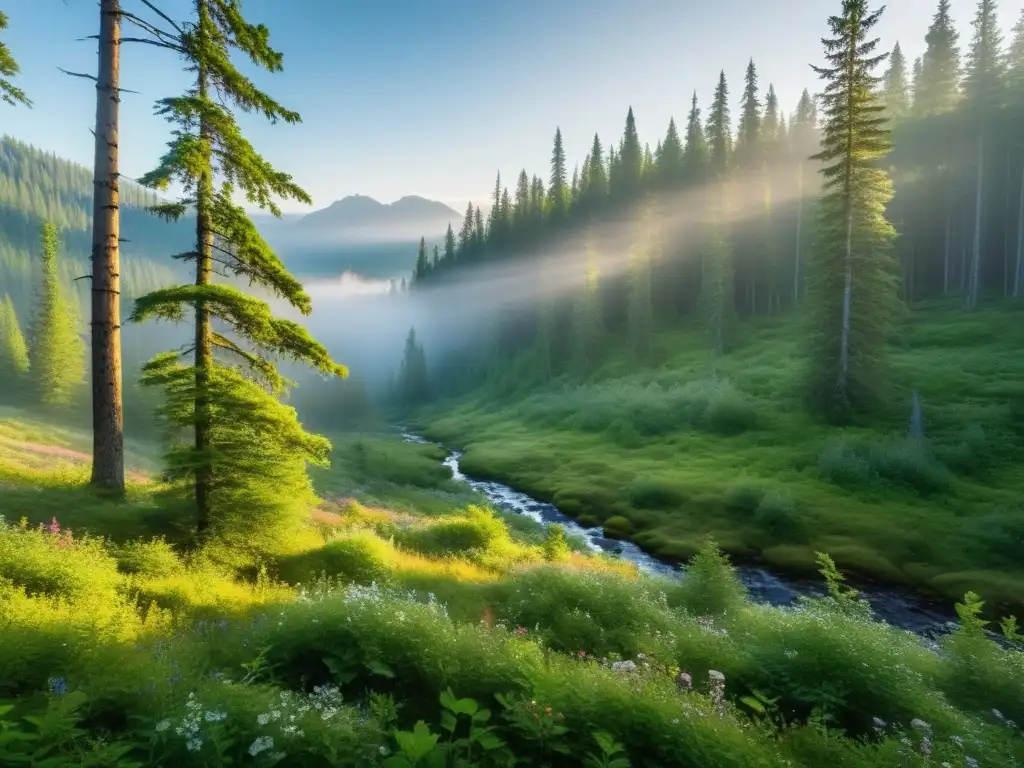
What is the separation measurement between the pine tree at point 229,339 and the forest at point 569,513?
0.24 ft

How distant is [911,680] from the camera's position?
7.30 meters

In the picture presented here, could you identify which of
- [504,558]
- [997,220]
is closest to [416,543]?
[504,558]

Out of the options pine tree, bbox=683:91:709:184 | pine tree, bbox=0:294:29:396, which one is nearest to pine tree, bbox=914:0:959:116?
Result: pine tree, bbox=683:91:709:184

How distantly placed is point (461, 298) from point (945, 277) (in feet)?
356

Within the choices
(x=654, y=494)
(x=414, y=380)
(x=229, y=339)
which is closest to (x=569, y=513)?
(x=654, y=494)

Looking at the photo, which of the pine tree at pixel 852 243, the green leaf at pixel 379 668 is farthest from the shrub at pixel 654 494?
the green leaf at pixel 379 668

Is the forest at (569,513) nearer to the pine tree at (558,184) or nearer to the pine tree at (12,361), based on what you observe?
the pine tree at (12,361)

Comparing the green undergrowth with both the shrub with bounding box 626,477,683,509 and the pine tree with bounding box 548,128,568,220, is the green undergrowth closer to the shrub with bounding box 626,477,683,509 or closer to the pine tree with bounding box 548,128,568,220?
the shrub with bounding box 626,477,683,509

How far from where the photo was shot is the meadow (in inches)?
156

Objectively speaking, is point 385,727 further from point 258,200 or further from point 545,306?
point 545,306

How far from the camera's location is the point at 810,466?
32812 mm

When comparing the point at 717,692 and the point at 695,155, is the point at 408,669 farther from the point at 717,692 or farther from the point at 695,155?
the point at 695,155

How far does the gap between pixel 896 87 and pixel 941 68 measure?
9.87m

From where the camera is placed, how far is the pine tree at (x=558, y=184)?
104500 millimetres
